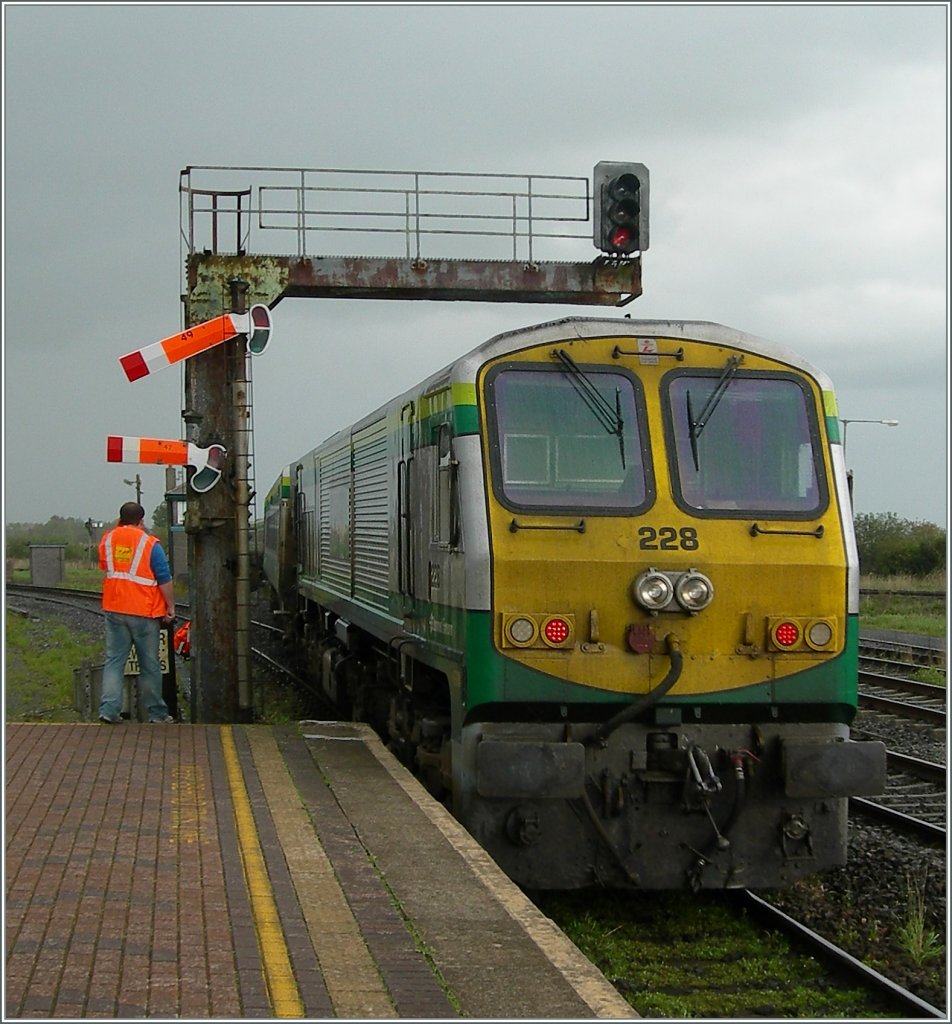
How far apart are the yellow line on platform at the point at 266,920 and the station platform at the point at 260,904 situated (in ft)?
0.04

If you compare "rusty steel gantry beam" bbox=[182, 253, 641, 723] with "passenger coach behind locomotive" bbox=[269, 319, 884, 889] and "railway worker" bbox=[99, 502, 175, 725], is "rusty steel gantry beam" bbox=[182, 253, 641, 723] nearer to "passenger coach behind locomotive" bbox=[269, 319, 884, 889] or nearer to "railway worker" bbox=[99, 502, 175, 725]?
"railway worker" bbox=[99, 502, 175, 725]

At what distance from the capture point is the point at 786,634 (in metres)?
8.38

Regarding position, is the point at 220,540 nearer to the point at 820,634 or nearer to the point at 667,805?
the point at 667,805

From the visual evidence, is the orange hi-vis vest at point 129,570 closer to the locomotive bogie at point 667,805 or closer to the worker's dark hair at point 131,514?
the worker's dark hair at point 131,514

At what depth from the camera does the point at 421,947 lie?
19.0 feet

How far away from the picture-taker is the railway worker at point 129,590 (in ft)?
38.4

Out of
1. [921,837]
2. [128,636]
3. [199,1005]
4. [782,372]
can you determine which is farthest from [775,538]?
[128,636]

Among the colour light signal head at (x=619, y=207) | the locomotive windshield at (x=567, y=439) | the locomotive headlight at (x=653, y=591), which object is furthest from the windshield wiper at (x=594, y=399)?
the colour light signal head at (x=619, y=207)

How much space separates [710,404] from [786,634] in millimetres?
1443

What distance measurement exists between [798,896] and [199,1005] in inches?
205

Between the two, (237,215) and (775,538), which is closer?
(775,538)

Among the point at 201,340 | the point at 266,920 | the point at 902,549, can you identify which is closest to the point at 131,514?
the point at 201,340

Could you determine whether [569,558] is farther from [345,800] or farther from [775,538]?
[345,800]

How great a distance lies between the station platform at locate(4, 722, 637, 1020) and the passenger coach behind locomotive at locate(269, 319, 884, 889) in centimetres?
78
